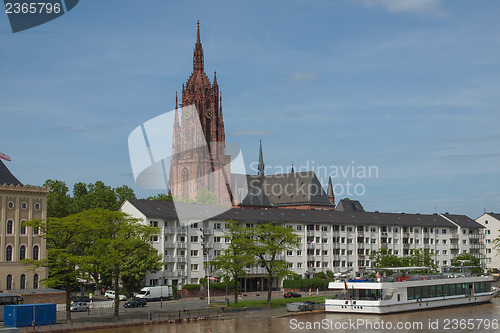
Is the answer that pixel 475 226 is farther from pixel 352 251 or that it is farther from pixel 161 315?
pixel 161 315

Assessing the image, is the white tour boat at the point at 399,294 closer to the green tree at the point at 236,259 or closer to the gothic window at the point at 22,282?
the green tree at the point at 236,259

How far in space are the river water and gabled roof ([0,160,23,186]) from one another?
143 feet

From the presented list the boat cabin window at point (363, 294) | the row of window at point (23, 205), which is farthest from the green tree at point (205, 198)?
the boat cabin window at point (363, 294)

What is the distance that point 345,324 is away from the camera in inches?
2852

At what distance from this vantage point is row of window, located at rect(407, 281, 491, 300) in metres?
87.6

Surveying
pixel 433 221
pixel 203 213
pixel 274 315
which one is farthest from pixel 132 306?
pixel 433 221

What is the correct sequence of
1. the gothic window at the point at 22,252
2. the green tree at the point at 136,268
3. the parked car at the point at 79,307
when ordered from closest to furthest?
the parked car at the point at 79,307
the gothic window at the point at 22,252
the green tree at the point at 136,268

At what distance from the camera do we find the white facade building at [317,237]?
393 ft

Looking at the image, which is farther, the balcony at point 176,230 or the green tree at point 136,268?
the balcony at point 176,230

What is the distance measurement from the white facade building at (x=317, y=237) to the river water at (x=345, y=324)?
2251cm

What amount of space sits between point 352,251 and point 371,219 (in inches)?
440

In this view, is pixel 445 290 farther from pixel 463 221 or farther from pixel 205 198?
pixel 205 198

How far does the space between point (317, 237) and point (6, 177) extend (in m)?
68.5

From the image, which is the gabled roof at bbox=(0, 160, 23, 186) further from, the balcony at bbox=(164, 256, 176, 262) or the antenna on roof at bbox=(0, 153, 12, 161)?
the balcony at bbox=(164, 256, 176, 262)
